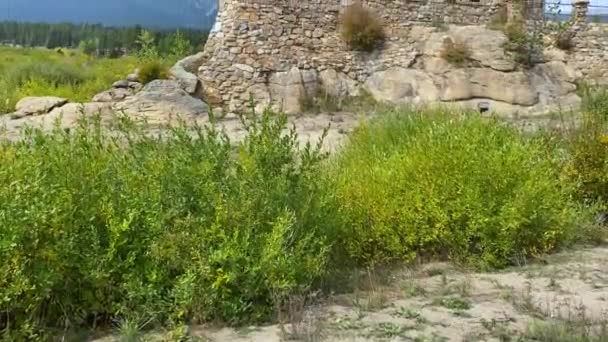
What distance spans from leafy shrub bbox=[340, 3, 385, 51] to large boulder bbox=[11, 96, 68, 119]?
6.88 meters

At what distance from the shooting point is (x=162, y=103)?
12984mm

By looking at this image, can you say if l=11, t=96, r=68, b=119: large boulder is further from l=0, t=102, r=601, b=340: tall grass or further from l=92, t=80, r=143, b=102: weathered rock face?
l=0, t=102, r=601, b=340: tall grass

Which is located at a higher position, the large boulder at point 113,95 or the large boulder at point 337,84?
the large boulder at point 337,84

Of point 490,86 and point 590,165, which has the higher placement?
point 490,86

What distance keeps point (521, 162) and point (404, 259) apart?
54.4 inches

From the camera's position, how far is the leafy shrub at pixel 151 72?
13930 mm

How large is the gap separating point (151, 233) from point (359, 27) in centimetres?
1223

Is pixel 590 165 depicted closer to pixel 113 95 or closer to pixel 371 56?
pixel 371 56

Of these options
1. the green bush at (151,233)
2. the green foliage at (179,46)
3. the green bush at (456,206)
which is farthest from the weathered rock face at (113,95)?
the green bush at (151,233)

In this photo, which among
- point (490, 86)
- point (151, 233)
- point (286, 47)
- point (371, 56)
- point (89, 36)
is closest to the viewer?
point (151, 233)

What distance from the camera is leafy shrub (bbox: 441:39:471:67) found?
15078 millimetres

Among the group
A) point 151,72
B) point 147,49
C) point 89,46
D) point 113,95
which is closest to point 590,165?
point 151,72

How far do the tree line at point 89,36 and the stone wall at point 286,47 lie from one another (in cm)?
270

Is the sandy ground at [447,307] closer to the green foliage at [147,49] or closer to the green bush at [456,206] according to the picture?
the green bush at [456,206]
